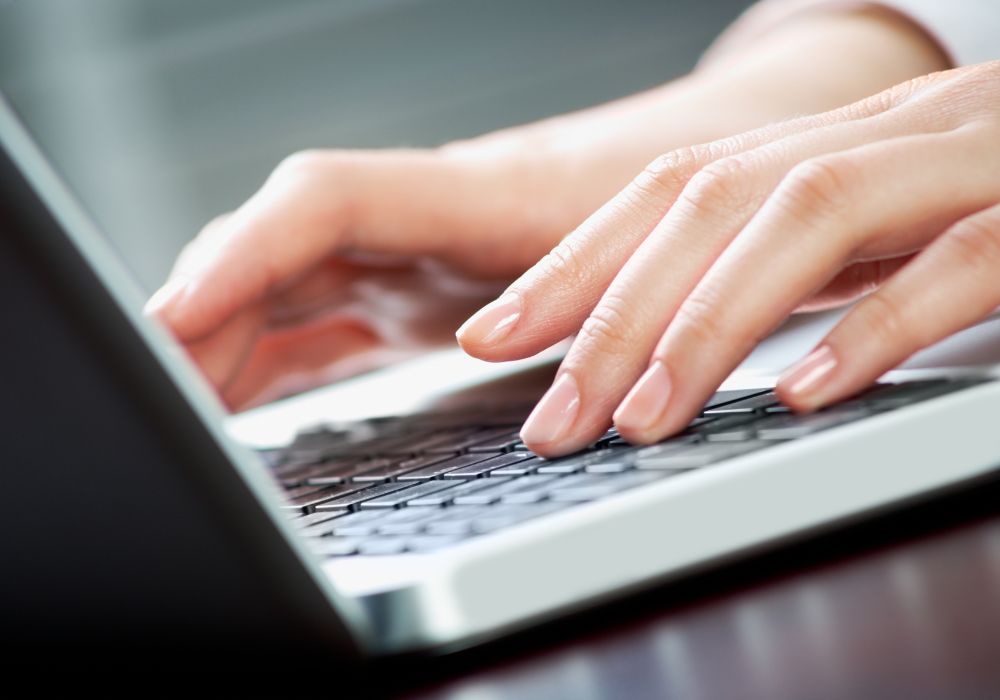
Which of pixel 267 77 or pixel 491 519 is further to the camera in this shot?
pixel 267 77

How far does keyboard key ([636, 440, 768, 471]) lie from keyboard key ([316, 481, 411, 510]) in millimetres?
116

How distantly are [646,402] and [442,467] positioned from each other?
0.10 metres

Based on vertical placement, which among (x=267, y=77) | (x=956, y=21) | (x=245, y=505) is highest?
(x=267, y=77)

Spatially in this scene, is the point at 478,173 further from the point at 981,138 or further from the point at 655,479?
the point at 655,479

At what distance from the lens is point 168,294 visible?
0.71 m

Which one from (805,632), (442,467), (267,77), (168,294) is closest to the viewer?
(805,632)

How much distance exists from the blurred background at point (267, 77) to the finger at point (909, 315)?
2.01 meters

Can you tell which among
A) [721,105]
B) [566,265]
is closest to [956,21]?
A: [721,105]

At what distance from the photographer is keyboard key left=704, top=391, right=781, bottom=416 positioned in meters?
0.37

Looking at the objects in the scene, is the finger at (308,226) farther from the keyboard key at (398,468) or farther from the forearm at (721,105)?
the keyboard key at (398,468)

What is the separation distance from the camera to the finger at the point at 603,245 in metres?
0.43

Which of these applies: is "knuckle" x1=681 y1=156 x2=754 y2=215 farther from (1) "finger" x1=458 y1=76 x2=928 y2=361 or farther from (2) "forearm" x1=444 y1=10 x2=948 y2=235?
(2) "forearm" x1=444 y1=10 x2=948 y2=235

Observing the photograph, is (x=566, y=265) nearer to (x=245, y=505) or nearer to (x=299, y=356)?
(x=245, y=505)

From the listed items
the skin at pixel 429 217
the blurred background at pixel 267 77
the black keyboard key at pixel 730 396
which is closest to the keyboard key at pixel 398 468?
the black keyboard key at pixel 730 396
